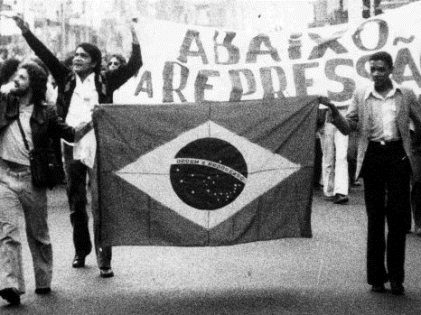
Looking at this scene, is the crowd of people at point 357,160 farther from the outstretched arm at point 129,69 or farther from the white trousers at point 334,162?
the white trousers at point 334,162

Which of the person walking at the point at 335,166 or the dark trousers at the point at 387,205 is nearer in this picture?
the dark trousers at the point at 387,205

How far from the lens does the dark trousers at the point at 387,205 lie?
7555 millimetres

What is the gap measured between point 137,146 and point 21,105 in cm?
94

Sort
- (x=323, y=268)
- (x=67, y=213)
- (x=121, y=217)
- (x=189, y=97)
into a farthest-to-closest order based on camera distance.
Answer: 1. (x=67, y=213)
2. (x=189, y=97)
3. (x=323, y=268)
4. (x=121, y=217)

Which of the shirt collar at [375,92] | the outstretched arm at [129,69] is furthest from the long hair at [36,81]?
the shirt collar at [375,92]

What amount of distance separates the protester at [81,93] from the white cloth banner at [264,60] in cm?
77

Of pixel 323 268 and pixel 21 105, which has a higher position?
pixel 21 105

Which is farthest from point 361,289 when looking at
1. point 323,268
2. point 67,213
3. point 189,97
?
point 67,213

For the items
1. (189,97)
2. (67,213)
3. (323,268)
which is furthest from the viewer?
(67,213)

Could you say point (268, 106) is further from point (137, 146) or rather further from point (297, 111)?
point (137, 146)

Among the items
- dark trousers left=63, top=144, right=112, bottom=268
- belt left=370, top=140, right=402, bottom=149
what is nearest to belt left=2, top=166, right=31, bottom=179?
dark trousers left=63, top=144, right=112, bottom=268

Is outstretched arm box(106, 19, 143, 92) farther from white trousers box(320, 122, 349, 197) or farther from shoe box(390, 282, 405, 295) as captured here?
white trousers box(320, 122, 349, 197)

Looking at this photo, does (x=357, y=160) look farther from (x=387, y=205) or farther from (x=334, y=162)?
(x=334, y=162)

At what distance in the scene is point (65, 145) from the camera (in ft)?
28.6
